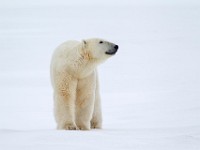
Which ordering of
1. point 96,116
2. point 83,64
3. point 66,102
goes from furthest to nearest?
1. point 96,116
2. point 83,64
3. point 66,102

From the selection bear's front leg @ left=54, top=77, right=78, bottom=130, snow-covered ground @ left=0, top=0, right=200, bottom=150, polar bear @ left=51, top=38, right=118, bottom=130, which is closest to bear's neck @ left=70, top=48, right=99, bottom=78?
polar bear @ left=51, top=38, right=118, bottom=130

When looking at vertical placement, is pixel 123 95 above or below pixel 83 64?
above

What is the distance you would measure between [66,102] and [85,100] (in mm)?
223

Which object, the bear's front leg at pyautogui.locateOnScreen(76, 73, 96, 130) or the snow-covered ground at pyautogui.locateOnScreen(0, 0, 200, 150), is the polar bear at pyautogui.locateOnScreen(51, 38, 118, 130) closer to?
the bear's front leg at pyautogui.locateOnScreen(76, 73, 96, 130)

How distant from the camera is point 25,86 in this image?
9.84 meters

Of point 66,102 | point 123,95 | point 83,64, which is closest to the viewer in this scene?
point 66,102

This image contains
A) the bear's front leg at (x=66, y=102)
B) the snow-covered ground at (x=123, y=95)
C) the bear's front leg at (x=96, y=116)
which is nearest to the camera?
the snow-covered ground at (x=123, y=95)

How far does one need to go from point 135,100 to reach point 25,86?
2383 millimetres

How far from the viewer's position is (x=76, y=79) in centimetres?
438

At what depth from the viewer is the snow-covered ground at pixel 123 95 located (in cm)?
293

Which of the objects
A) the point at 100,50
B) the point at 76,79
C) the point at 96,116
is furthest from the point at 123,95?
the point at 76,79

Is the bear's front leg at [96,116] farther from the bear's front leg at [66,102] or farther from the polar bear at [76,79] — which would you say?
the bear's front leg at [66,102]

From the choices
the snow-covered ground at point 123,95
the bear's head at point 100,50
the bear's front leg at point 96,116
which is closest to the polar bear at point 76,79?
the bear's head at point 100,50

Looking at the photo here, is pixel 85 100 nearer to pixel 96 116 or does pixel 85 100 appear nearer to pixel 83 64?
pixel 83 64
